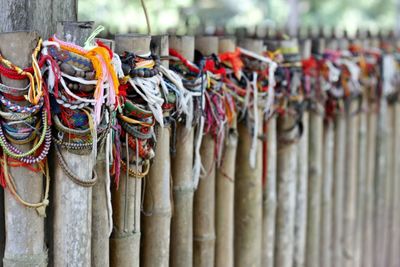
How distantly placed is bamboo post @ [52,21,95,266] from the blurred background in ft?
7.18

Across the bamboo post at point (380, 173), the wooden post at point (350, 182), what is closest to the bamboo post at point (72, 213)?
the wooden post at point (350, 182)

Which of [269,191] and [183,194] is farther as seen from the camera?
[269,191]

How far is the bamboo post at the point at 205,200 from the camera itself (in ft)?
9.14

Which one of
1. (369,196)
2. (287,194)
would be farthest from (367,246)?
(287,194)

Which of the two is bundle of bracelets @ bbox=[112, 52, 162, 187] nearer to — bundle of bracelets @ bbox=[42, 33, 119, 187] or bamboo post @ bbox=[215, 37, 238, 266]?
bundle of bracelets @ bbox=[42, 33, 119, 187]

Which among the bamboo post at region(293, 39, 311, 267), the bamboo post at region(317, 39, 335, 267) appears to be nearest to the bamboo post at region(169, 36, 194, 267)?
the bamboo post at region(293, 39, 311, 267)

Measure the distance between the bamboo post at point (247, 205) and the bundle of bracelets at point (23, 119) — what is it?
4.28 feet

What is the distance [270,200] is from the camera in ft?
10.9

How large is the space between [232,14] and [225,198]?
1156 centimetres

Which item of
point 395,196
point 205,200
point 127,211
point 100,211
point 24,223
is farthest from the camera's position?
point 395,196

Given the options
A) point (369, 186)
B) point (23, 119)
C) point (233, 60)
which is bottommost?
point (369, 186)

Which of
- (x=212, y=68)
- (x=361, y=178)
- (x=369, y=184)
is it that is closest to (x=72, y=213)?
(x=212, y=68)

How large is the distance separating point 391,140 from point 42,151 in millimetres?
3581

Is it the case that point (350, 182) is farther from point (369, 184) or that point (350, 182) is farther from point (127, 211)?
point (127, 211)
